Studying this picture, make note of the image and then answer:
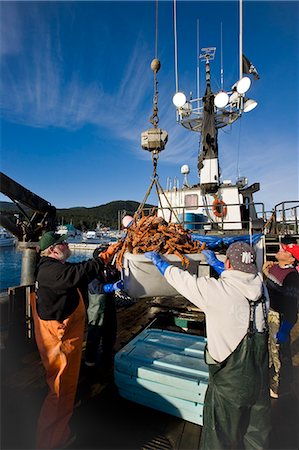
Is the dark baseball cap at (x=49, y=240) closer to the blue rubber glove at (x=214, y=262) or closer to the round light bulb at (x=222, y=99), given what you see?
the blue rubber glove at (x=214, y=262)

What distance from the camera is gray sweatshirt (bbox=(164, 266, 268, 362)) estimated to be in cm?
163

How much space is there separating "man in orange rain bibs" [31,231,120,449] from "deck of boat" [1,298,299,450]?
11.1 inches

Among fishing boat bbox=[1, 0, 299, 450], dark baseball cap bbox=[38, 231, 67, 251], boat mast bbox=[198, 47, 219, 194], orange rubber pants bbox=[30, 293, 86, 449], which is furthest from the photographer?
boat mast bbox=[198, 47, 219, 194]

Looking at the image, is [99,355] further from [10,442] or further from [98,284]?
[10,442]

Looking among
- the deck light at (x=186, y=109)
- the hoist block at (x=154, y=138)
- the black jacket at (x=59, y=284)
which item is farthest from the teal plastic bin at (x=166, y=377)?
the deck light at (x=186, y=109)

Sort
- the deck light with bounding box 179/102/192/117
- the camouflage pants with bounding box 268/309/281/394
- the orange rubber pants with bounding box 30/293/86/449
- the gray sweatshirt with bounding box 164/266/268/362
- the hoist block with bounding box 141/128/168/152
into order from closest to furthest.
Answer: the gray sweatshirt with bounding box 164/266/268/362 → the orange rubber pants with bounding box 30/293/86/449 → the camouflage pants with bounding box 268/309/281/394 → the hoist block with bounding box 141/128/168/152 → the deck light with bounding box 179/102/192/117

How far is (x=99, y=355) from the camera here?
3.32 meters

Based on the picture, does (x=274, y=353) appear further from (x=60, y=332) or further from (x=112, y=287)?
(x=60, y=332)

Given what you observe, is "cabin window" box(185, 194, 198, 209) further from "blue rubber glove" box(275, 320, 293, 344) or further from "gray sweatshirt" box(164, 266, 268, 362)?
"gray sweatshirt" box(164, 266, 268, 362)

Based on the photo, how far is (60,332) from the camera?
219 cm

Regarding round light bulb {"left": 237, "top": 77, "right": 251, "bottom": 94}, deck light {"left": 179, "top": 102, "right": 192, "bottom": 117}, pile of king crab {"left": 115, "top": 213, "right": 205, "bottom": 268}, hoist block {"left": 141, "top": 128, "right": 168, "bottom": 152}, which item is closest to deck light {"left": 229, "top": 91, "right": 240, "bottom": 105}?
round light bulb {"left": 237, "top": 77, "right": 251, "bottom": 94}

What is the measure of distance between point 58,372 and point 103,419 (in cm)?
78

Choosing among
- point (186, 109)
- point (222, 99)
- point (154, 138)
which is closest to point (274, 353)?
point (154, 138)

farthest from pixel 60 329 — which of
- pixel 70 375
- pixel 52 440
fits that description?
pixel 52 440
